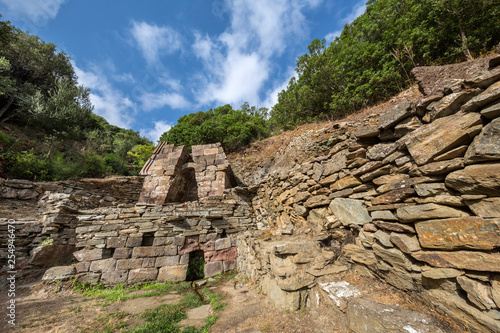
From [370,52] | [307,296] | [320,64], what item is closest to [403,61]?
[370,52]

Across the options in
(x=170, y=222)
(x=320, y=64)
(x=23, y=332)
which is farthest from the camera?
(x=320, y=64)

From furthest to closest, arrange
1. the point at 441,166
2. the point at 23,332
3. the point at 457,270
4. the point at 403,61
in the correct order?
the point at 403,61, the point at 23,332, the point at 441,166, the point at 457,270

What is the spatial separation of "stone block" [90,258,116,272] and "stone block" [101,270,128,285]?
125mm

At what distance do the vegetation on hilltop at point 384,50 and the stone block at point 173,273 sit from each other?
35.3 ft

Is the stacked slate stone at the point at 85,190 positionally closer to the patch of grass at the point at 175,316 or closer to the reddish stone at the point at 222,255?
the reddish stone at the point at 222,255

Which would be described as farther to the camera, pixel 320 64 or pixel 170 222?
pixel 320 64

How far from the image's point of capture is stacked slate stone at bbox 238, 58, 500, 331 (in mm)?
1545

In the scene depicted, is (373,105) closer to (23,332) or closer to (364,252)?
(364,252)

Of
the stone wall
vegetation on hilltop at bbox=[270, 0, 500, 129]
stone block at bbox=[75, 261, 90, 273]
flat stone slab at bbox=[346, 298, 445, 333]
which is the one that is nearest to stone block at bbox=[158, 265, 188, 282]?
stone block at bbox=[75, 261, 90, 273]

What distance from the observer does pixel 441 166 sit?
73.9 inches

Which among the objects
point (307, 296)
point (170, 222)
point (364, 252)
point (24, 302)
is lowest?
point (24, 302)

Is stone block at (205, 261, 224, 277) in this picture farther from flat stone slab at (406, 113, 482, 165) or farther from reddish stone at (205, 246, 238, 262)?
flat stone slab at (406, 113, 482, 165)

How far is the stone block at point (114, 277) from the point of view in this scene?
4921mm

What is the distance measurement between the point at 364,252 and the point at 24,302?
784cm
